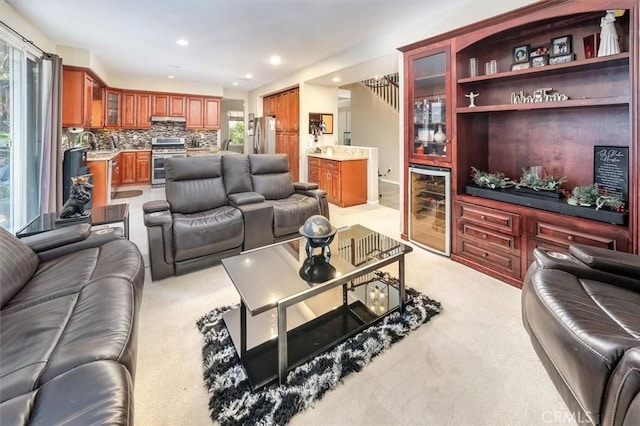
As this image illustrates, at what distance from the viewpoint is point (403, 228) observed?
3.91 metres

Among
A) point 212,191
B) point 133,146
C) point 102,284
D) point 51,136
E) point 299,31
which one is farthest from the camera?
point 133,146

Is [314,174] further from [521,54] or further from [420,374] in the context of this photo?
[420,374]

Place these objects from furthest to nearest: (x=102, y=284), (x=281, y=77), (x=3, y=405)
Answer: (x=281, y=77) < (x=102, y=284) < (x=3, y=405)

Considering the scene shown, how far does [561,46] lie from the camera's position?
2.56 metres

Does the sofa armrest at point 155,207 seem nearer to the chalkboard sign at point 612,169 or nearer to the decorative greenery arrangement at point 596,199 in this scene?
the decorative greenery arrangement at point 596,199

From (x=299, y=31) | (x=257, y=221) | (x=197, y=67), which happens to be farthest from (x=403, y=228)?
(x=197, y=67)

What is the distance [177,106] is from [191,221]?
21.4 feet

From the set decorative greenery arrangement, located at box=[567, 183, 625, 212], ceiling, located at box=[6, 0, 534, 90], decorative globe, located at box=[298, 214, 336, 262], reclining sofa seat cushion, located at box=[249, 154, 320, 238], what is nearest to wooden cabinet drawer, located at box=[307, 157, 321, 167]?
ceiling, located at box=[6, 0, 534, 90]

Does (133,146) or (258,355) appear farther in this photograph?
(133,146)

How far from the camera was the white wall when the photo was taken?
8.50 metres

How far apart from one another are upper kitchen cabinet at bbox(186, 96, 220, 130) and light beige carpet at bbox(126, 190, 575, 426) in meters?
6.98

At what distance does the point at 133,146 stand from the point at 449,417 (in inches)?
352

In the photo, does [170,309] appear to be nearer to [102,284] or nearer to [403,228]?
[102,284]

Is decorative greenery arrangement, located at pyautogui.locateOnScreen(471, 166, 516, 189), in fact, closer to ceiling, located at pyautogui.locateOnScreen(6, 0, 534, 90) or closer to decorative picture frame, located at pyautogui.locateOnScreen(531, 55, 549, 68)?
decorative picture frame, located at pyautogui.locateOnScreen(531, 55, 549, 68)
